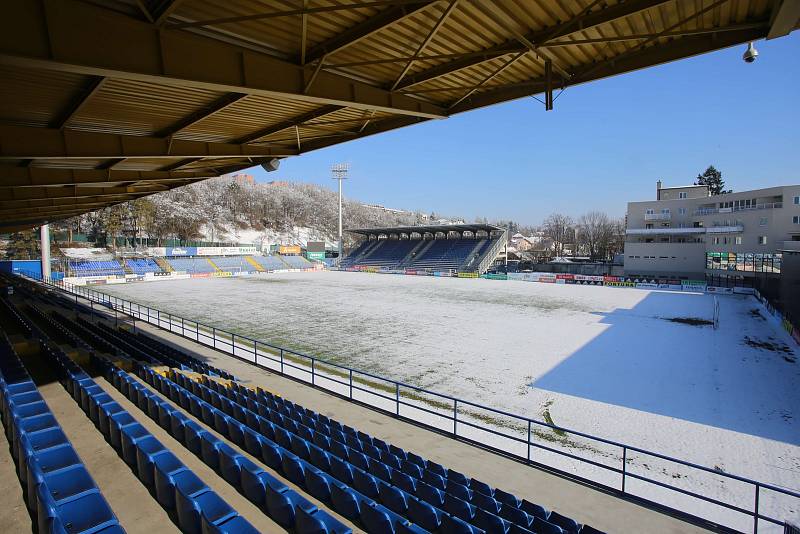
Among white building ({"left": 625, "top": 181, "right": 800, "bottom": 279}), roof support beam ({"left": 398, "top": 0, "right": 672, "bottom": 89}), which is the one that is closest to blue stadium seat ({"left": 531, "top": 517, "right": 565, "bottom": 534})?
roof support beam ({"left": 398, "top": 0, "right": 672, "bottom": 89})

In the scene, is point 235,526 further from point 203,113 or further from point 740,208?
point 740,208

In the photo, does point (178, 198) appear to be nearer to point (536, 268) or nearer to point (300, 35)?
point (536, 268)

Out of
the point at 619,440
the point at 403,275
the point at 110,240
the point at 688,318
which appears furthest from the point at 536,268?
the point at 110,240

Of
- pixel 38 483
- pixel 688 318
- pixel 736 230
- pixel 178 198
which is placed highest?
pixel 178 198

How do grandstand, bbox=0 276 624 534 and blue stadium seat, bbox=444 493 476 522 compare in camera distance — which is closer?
grandstand, bbox=0 276 624 534

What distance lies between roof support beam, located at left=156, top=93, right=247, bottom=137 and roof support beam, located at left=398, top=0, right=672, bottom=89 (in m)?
3.64

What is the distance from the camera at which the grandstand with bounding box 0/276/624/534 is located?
4641mm

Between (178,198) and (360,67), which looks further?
(178,198)

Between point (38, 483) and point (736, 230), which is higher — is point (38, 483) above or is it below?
below

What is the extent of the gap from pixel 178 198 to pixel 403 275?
216 feet

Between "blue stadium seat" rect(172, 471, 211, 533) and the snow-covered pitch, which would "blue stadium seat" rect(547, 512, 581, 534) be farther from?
"blue stadium seat" rect(172, 471, 211, 533)

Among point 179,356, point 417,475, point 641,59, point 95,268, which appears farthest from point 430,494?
point 95,268

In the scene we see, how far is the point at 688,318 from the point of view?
88.4 feet

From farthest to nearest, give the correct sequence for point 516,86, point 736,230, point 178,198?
point 178,198
point 736,230
point 516,86
